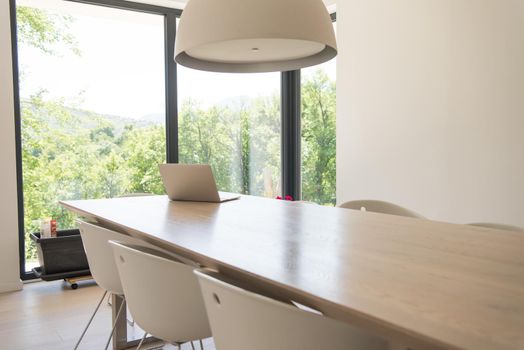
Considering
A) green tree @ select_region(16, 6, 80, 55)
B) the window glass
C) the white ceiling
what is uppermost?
the white ceiling

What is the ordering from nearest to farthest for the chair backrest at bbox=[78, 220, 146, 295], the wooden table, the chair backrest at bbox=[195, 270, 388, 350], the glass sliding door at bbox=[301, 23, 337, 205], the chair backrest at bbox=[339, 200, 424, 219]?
the wooden table → the chair backrest at bbox=[195, 270, 388, 350] → the chair backrest at bbox=[78, 220, 146, 295] → the chair backrest at bbox=[339, 200, 424, 219] → the glass sliding door at bbox=[301, 23, 337, 205]

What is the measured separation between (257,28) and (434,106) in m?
2.14

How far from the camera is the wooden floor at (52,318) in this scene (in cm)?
A: 295

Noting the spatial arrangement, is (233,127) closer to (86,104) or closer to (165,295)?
(86,104)

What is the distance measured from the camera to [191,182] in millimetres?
2787

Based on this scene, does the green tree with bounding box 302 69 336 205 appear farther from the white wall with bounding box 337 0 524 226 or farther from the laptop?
the laptop

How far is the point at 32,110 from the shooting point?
4281 mm

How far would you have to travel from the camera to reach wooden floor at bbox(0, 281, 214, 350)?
2.95m

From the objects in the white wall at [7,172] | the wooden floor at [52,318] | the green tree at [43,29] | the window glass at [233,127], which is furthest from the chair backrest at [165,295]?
the window glass at [233,127]

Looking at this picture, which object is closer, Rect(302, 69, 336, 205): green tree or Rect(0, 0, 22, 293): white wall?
Rect(0, 0, 22, 293): white wall

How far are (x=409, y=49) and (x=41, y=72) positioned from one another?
10.0 feet

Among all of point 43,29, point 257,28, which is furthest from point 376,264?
point 43,29

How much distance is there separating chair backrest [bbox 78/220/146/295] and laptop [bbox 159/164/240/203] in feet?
1.94

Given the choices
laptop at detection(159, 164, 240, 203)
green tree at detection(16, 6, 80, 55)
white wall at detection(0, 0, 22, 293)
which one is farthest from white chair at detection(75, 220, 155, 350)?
green tree at detection(16, 6, 80, 55)
